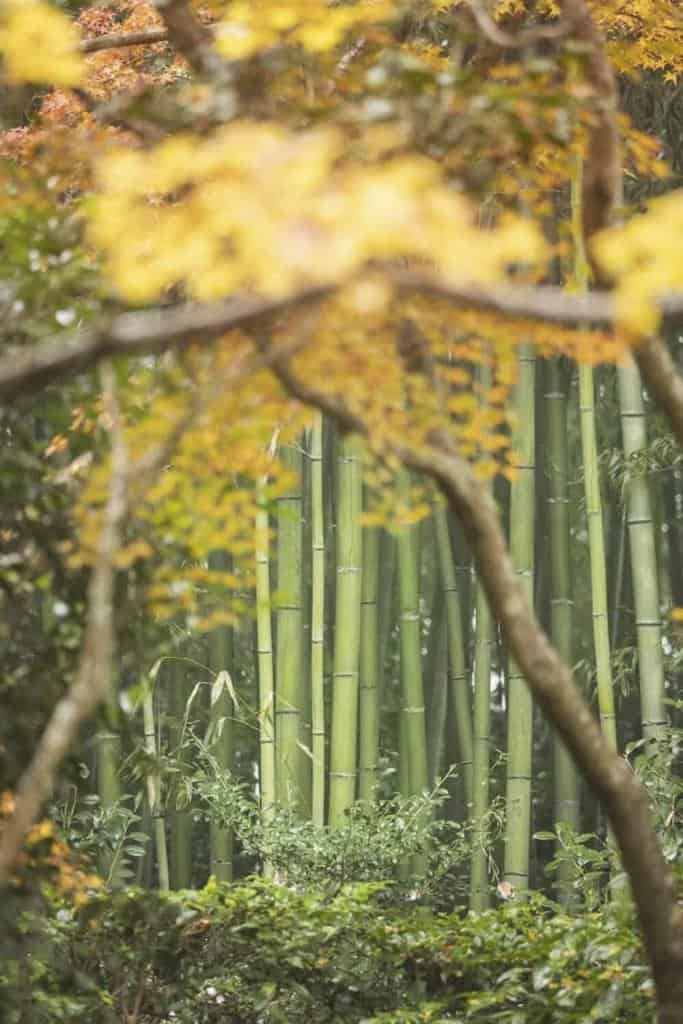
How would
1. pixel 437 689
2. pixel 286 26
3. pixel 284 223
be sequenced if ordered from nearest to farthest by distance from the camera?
1. pixel 284 223
2. pixel 286 26
3. pixel 437 689

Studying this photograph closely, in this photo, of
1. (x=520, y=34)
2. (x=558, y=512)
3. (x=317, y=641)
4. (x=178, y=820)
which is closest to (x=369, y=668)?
(x=317, y=641)

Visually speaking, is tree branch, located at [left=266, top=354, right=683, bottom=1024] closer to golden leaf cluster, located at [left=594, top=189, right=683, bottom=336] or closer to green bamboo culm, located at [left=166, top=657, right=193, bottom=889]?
golden leaf cluster, located at [left=594, top=189, right=683, bottom=336]

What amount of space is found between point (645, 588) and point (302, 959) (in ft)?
5.74

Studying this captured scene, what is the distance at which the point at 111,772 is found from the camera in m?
4.89

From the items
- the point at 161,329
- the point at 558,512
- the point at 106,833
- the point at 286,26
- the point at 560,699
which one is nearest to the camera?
the point at 161,329

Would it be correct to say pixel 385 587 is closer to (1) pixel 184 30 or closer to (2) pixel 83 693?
(1) pixel 184 30

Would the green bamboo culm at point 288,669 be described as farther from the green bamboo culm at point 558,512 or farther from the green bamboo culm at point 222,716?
the green bamboo culm at point 558,512

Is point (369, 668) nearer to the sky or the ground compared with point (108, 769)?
nearer to the sky

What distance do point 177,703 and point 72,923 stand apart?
2790 millimetres

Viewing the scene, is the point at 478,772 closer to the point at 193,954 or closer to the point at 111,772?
the point at 111,772

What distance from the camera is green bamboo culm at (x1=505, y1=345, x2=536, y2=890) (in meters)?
Result: 4.57

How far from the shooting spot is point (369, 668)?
4.90 metres

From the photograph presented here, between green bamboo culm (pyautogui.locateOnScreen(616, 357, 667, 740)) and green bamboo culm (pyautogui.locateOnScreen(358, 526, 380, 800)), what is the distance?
963mm

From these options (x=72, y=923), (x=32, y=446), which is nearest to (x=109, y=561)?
(x=32, y=446)
